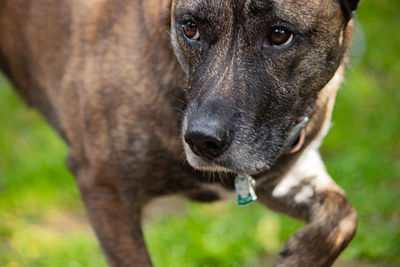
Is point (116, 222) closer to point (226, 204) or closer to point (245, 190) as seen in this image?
point (245, 190)

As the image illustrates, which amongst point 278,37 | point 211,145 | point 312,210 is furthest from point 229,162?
point 312,210

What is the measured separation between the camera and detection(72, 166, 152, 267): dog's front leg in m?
2.97

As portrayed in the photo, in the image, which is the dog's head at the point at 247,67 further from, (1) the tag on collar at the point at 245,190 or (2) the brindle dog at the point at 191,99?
(1) the tag on collar at the point at 245,190

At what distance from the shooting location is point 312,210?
120 inches

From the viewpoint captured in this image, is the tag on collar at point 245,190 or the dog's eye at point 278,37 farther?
the tag on collar at point 245,190

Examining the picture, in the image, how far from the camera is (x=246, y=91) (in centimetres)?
247

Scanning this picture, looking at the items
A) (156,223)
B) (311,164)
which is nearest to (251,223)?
(156,223)

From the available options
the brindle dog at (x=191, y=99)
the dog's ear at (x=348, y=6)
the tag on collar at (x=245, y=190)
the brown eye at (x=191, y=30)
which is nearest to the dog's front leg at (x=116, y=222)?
the brindle dog at (x=191, y=99)

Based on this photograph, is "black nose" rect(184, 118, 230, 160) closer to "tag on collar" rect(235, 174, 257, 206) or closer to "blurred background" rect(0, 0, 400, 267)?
"tag on collar" rect(235, 174, 257, 206)

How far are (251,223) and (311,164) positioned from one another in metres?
0.98

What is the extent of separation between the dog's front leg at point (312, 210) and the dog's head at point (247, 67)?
0.39 m

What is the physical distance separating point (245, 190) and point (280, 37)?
77cm

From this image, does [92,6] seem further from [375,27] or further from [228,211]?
[375,27]

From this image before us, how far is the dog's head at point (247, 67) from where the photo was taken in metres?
2.44
